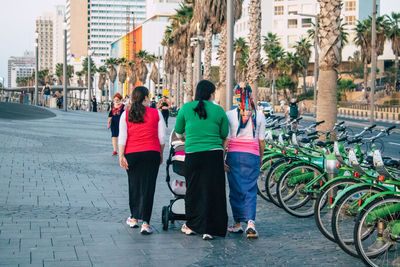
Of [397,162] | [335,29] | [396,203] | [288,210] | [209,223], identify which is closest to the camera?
[396,203]

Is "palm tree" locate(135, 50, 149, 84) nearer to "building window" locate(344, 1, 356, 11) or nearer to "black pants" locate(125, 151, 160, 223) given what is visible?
"building window" locate(344, 1, 356, 11)

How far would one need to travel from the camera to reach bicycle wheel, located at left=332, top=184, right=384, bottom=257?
6223 mm

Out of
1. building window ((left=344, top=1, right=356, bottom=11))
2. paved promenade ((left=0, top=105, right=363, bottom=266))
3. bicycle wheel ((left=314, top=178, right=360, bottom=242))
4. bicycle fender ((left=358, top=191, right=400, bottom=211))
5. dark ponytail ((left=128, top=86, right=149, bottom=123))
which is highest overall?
building window ((left=344, top=1, right=356, bottom=11))

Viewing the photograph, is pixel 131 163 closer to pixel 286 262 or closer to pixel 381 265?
pixel 286 262

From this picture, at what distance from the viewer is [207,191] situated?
22.8ft

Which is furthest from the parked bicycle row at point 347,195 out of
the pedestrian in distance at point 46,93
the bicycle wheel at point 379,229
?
the pedestrian in distance at point 46,93

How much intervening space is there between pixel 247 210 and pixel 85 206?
8.80ft

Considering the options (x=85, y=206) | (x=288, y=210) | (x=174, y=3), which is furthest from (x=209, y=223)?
(x=174, y=3)

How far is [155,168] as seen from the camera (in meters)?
7.43

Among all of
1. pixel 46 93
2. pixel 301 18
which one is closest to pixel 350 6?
pixel 301 18

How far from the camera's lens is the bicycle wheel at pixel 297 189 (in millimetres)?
8438

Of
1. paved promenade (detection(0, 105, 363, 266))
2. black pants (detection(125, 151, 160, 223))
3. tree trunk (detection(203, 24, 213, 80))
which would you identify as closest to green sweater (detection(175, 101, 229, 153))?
black pants (detection(125, 151, 160, 223))

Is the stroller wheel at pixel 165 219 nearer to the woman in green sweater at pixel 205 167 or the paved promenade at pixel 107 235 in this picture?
the paved promenade at pixel 107 235

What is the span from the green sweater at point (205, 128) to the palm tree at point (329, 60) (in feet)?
19.6
